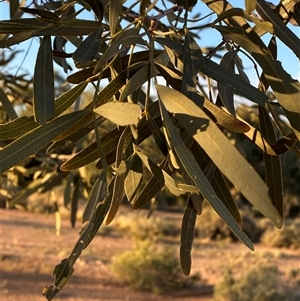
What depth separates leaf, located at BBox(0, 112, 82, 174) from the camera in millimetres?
801

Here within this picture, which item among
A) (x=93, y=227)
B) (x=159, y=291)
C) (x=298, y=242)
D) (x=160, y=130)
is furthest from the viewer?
(x=298, y=242)

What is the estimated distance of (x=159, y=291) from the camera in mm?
8422

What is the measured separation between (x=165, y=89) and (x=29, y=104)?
8.07 feet

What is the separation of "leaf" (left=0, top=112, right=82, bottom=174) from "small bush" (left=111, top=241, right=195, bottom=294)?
774cm

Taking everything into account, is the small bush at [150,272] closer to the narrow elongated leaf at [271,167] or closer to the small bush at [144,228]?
the small bush at [144,228]

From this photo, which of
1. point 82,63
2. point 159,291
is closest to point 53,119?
point 82,63

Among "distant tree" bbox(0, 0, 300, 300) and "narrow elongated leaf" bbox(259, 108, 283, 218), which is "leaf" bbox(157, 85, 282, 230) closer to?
"distant tree" bbox(0, 0, 300, 300)

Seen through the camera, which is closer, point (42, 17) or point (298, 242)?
point (42, 17)

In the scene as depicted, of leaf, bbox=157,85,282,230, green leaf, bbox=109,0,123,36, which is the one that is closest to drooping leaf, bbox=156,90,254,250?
leaf, bbox=157,85,282,230

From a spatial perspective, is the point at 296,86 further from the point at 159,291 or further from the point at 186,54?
the point at 159,291

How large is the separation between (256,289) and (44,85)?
7.12m

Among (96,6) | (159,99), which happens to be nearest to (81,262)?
(96,6)

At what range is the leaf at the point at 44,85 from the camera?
0.85 metres

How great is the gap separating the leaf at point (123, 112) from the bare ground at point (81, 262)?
22.2ft
